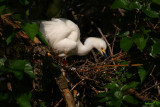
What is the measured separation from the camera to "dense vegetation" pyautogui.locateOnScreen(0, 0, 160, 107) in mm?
1472

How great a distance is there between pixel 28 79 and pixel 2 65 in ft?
0.68

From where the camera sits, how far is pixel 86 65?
2547 millimetres

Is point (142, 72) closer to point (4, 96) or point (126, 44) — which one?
point (126, 44)

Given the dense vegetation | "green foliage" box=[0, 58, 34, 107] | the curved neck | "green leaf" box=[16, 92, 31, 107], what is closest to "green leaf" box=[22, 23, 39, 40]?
the dense vegetation

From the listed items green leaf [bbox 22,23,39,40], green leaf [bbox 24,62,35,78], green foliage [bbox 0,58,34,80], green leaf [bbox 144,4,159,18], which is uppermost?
green leaf [bbox 22,23,39,40]

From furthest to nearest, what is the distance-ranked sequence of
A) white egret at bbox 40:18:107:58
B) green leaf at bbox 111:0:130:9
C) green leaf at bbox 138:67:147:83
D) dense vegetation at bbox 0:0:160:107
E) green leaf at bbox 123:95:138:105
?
white egret at bbox 40:18:107:58, green leaf at bbox 138:67:147:83, green leaf at bbox 111:0:130:9, green leaf at bbox 123:95:138:105, dense vegetation at bbox 0:0:160:107

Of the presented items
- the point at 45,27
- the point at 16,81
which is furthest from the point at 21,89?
the point at 45,27

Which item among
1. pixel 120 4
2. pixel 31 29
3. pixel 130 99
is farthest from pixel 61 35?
pixel 130 99

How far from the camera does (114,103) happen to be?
1654mm

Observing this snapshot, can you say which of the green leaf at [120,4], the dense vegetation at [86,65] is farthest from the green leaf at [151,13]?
the green leaf at [120,4]

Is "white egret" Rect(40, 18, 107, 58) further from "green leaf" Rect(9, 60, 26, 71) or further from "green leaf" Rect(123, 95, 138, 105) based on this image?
"green leaf" Rect(9, 60, 26, 71)

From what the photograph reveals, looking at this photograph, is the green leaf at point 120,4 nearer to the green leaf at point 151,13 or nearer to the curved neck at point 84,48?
the green leaf at point 151,13

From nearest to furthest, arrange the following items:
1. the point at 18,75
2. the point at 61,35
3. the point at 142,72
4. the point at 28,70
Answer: the point at 18,75
the point at 28,70
the point at 142,72
the point at 61,35

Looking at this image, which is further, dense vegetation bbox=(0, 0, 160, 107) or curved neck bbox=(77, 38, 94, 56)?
curved neck bbox=(77, 38, 94, 56)
